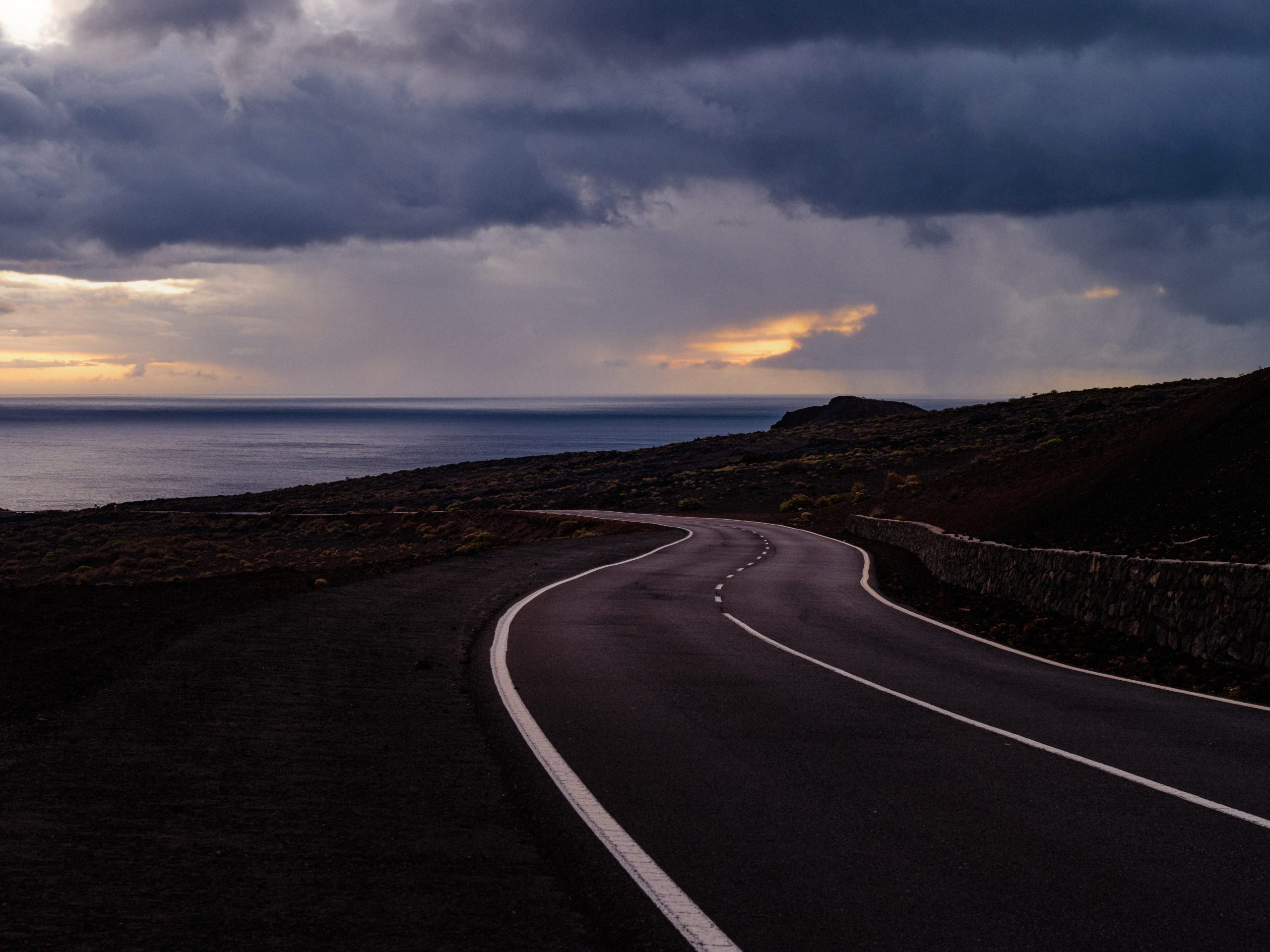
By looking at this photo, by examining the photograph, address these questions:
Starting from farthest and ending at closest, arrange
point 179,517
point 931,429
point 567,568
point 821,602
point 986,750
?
point 931,429
point 179,517
point 567,568
point 821,602
point 986,750

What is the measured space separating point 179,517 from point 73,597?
65.7m

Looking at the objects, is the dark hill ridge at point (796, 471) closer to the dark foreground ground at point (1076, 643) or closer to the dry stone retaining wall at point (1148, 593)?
the dark foreground ground at point (1076, 643)

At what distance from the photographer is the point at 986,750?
825 cm

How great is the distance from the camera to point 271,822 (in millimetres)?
6051

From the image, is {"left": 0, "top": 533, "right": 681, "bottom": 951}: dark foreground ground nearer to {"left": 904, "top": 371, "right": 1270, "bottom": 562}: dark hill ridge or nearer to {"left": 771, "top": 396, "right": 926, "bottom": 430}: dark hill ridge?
{"left": 904, "top": 371, "right": 1270, "bottom": 562}: dark hill ridge

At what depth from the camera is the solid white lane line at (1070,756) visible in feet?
21.6

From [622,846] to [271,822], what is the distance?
84.1 inches

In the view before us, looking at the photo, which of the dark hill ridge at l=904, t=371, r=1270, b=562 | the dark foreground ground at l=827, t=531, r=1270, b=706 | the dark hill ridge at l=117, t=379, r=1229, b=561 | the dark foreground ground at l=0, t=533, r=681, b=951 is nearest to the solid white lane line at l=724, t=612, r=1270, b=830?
the dark foreground ground at l=827, t=531, r=1270, b=706

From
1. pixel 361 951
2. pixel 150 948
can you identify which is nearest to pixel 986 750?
pixel 361 951

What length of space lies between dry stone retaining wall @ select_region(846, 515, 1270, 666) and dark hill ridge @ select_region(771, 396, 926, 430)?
130270 millimetres

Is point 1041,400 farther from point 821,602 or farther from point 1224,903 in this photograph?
point 1224,903

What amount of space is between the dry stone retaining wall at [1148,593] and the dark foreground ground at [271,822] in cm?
952

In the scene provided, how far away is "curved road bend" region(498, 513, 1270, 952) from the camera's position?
4.93 meters

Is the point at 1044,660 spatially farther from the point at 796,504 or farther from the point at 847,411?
the point at 847,411
